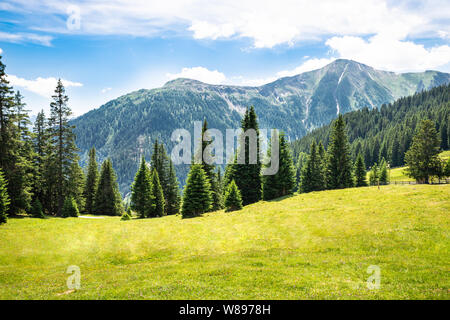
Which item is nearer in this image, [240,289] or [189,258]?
[240,289]

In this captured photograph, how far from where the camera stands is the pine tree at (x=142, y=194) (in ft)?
173

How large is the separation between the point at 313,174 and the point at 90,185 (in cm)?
6105

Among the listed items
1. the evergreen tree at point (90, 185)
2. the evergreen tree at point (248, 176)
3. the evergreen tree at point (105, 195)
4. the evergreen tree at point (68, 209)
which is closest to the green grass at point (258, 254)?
the evergreen tree at point (68, 209)

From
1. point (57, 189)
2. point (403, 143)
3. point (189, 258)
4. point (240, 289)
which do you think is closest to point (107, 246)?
point (189, 258)

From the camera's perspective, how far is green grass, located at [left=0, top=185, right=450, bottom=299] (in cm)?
1409

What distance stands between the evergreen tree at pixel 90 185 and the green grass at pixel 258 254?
3285 centimetres

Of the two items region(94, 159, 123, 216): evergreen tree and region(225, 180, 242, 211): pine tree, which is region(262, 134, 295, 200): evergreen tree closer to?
region(225, 180, 242, 211): pine tree

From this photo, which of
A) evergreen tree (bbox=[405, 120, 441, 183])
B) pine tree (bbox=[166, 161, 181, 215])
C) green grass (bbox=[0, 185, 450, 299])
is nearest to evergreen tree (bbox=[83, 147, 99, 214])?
pine tree (bbox=[166, 161, 181, 215])

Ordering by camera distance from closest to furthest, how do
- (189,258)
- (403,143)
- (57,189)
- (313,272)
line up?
(313,272) < (189,258) < (57,189) < (403,143)

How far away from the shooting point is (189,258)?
22.7 meters

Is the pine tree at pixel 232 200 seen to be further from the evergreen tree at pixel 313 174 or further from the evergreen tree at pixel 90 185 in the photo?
the evergreen tree at pixel 90 185

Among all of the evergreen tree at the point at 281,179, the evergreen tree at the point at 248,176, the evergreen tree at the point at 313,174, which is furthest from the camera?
the evergreen tree at the point at 313,174
